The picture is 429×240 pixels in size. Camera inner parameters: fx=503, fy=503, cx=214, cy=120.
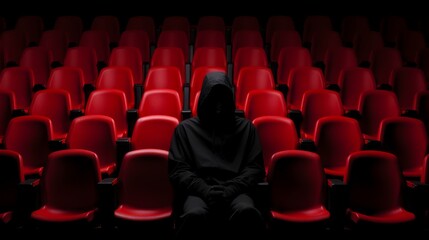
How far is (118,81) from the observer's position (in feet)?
9.64

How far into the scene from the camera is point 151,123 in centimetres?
221

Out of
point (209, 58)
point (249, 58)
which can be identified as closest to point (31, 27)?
point (209, 58)

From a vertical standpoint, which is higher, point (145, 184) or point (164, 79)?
point (164, 79)

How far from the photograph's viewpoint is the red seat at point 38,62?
10.7 ft

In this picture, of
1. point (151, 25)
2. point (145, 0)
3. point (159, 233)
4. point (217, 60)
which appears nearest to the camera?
point (159, 233)

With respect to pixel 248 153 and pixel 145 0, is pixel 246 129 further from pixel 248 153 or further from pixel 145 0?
pixel 145 0

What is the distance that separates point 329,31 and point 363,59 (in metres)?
0.36

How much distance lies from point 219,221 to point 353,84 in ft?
5.26

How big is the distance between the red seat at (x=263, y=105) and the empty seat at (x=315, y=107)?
13 centimetres

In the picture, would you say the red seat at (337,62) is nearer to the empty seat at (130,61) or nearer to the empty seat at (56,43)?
the empty seat at (130,61)

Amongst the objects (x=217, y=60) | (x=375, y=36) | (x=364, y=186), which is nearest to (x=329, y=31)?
(x=375, y=36)

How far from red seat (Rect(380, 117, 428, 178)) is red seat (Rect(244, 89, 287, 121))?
505 mm

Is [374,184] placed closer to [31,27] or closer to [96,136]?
[96,136]

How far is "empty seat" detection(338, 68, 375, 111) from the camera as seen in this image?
294 cm
